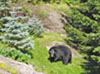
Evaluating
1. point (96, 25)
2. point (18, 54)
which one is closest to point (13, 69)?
point (18, 54)

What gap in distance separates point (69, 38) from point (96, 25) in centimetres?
402

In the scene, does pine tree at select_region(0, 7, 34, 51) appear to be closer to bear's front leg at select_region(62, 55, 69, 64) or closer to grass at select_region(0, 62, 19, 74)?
bear's front leg at select_region(62, 55, 69, 64)

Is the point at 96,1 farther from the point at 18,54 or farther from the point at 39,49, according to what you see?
the point at 18,54

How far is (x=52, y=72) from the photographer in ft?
30.0

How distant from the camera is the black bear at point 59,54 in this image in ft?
34.4

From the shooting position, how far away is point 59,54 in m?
10.8

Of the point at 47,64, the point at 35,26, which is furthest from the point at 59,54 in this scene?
the point at 35,26

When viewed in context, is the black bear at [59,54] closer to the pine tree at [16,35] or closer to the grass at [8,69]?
the pine tree at [16,35]

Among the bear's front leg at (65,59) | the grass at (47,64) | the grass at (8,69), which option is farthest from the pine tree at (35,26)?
the grass at (8,69)

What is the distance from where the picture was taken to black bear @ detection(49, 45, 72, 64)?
10.5 metres

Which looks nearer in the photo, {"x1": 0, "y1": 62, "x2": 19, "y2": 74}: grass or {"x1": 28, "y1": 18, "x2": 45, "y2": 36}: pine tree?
{"x1": 0, "y1": 62, "x2": 19, "y2": 74}: grass

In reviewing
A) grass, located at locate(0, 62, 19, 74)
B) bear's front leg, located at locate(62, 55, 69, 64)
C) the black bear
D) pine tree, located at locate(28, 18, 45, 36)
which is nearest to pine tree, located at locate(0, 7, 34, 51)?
the black bear

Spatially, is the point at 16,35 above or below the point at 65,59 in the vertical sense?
above

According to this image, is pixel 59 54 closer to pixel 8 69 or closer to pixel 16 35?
pixel 16 35
